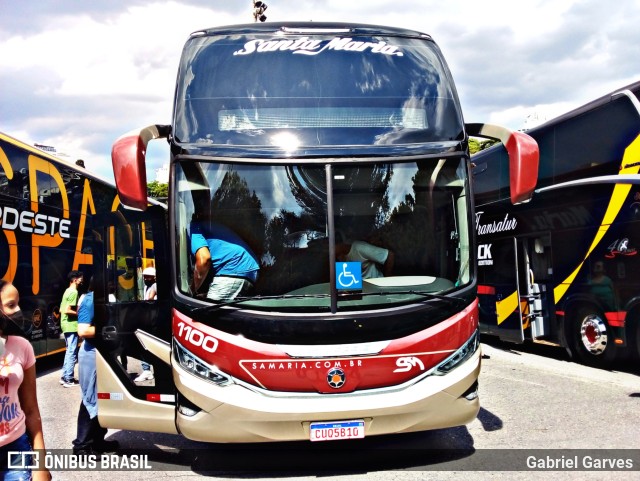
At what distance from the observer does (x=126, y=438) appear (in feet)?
22.1

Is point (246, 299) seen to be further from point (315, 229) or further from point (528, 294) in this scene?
point (528, 294)

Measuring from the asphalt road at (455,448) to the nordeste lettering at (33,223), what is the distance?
317cm

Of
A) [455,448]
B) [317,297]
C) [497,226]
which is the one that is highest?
[497,226]

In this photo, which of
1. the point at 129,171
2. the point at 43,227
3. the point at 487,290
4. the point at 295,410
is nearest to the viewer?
the point at 295,410

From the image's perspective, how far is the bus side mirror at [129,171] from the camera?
5070 mm

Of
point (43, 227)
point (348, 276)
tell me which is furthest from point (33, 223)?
point (348, 276)

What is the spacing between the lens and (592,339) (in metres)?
10.2

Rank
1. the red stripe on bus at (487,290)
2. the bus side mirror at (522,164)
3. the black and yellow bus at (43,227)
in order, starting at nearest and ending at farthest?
the bus side mirror at (522,164) < the black and yellow bus at (43,227) < the red stripe on bus at (487,290)

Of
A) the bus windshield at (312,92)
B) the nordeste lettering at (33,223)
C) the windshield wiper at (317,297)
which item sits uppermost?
the bus windshield at (312,92)

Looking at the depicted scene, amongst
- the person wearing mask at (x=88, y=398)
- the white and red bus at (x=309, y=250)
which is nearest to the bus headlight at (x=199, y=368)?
the white and red bus at (x=309, y=250)

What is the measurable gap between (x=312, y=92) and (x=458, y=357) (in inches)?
103

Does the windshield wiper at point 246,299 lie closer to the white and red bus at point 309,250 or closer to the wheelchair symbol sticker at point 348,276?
the white and red bus at point 309,250

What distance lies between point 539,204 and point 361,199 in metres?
7.05

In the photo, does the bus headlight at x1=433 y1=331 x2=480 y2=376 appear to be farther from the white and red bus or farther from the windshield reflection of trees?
the windshield reflection of trees
